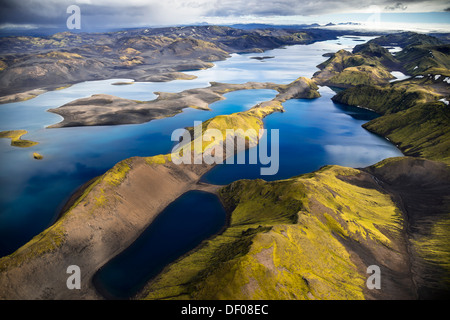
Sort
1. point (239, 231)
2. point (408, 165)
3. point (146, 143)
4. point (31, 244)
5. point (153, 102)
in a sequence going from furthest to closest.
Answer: point (153, 102) < point (146, 143) < point (408, 165) < point (239, 231) < point (31, 244)

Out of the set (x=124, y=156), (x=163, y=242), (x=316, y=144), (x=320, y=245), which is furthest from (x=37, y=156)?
(x=316, y=144)

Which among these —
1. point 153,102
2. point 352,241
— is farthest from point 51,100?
point 352,241

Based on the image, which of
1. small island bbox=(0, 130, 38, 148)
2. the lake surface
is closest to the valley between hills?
the lake surface

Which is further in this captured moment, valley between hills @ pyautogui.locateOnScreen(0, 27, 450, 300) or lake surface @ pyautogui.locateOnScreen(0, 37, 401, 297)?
lake surface @ pyautogui.locateOnScreen(0, 37, 401, 297)

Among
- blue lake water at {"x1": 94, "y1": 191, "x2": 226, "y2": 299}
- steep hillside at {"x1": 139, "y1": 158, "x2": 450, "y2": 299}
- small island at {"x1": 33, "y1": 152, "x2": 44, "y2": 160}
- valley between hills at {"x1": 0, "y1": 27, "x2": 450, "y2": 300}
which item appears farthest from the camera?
small island at {"x1": 33, "y1": 152, "x2": 44, "y2": 160}

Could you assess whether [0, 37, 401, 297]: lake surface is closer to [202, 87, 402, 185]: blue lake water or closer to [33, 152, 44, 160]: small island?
[202, 87, 402, 185]: blue lake water

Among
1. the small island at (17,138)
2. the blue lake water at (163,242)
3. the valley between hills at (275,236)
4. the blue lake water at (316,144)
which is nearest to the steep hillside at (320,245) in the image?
the valley between hills at (275,236)

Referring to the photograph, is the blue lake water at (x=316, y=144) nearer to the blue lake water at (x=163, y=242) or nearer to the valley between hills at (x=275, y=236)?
the valley between hills at (x=275, y=236)

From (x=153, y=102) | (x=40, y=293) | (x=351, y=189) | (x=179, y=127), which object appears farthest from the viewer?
(x=153, y=102)

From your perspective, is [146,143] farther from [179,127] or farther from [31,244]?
[31,244]
